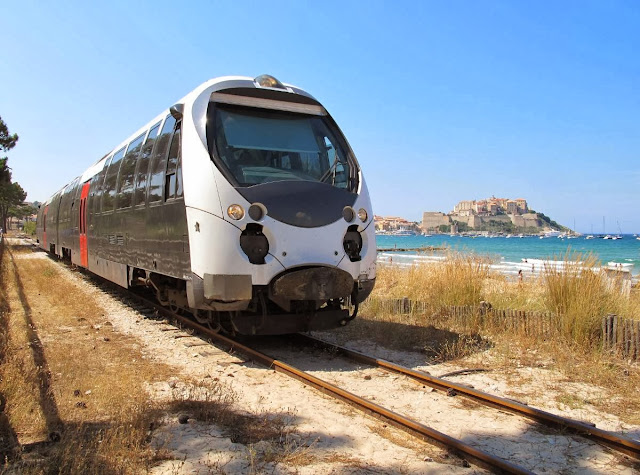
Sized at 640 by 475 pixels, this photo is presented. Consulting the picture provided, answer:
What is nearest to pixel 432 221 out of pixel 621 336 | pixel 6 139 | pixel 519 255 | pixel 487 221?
pixel 487 221

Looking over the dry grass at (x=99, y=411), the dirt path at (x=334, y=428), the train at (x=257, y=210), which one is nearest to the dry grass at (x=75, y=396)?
the dry grass at (x=99, y=411)

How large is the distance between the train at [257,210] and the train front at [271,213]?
0.04 feet

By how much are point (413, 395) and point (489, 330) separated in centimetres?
315

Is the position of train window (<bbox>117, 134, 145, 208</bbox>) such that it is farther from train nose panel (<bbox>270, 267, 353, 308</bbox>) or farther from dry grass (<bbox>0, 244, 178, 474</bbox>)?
train nose panel (<bbox>270, 267, 353, 308</bbox>)

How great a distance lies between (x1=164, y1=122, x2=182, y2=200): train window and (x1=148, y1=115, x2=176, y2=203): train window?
154 mm

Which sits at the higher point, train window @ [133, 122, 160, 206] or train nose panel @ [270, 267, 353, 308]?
train window @ [133, 122, 160, 206]

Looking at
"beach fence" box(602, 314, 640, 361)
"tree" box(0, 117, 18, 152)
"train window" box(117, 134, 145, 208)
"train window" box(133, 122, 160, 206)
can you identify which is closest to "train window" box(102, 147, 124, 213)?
"train window" box(117, 134, 145, 208)

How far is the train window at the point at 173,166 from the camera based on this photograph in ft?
22.7

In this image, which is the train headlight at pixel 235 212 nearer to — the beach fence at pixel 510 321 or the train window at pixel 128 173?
the train window at pixel 128 173

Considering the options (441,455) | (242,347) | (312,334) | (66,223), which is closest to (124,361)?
(242,347)

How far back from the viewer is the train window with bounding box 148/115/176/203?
7.39 meters

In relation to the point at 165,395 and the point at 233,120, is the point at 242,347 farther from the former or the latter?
the point at 233,120

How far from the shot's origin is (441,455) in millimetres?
3816

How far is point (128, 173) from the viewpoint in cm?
941
